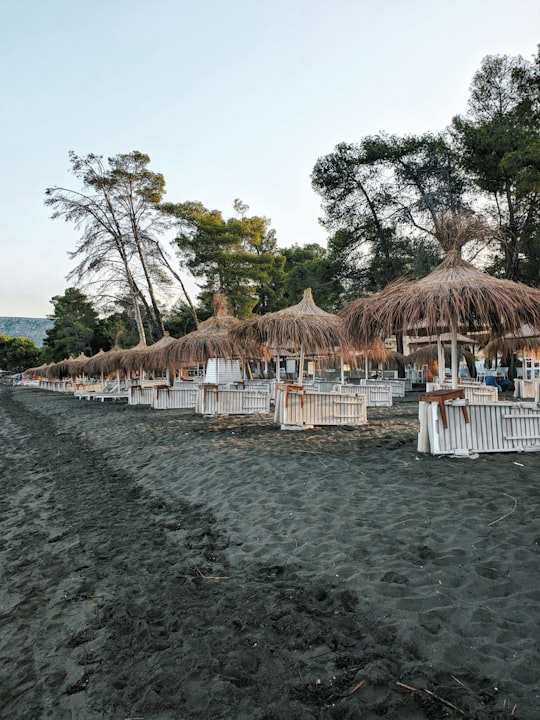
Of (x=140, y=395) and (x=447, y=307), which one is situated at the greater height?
(x=447, y=307)

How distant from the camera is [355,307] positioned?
707 cm

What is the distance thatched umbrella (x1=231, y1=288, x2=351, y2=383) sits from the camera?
10391 mm

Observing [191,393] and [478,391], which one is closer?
[478,391]

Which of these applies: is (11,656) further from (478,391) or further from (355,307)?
(478,391)

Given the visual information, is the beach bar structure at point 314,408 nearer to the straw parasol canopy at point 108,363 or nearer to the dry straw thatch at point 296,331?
the dry straw thatch at point 296,331

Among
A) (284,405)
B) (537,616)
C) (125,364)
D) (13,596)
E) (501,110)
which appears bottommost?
(13,596)

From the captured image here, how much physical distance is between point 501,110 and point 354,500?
23.8m

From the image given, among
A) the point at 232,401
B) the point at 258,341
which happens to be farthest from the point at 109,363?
the point at 258,341

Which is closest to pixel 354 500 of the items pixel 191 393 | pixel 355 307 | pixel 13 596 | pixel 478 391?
pixel 13 596

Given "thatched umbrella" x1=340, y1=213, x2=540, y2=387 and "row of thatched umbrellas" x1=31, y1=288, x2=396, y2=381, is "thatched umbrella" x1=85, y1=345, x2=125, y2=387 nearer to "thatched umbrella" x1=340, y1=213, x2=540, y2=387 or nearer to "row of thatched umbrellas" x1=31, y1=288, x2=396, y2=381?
"row of thatched umbrellas" x1=31, y1=288, x2=396, y2=381

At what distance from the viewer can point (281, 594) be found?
283 centimetres

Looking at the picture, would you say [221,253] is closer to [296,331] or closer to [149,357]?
[149,357]

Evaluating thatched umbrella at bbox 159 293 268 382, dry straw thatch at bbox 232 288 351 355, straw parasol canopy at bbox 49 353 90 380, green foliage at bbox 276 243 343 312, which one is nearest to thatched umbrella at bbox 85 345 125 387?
straw parasol canopy at bbox 49 353 90 380

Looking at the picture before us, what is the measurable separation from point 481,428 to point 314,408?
12.5 ft
